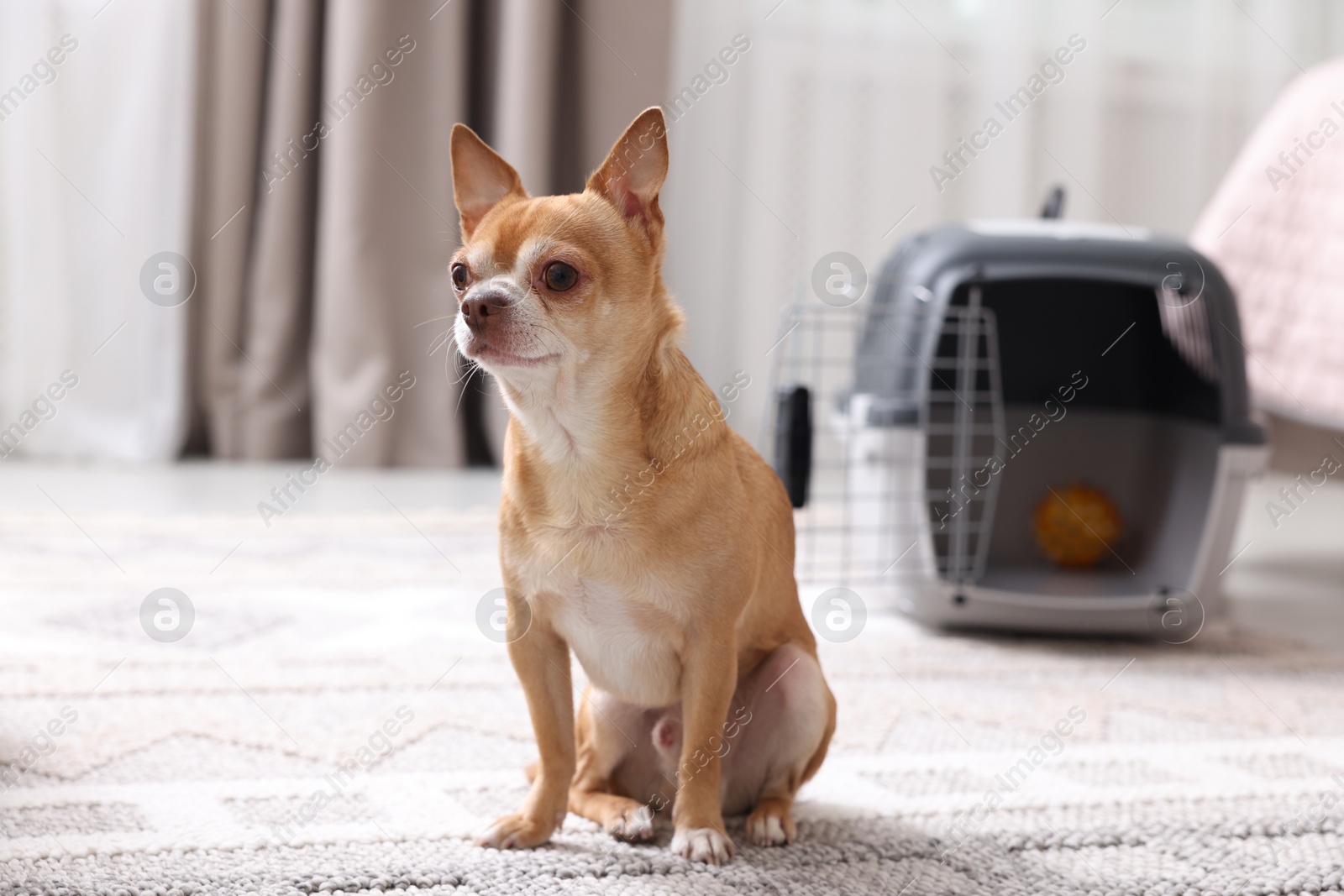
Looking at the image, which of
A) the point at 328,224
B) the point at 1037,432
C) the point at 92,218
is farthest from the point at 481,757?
the point at 92,218

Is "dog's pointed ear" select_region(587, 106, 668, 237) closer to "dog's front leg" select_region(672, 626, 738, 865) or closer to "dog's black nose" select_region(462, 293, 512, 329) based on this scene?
"dog's black nose" select_region(462, 293, 512, 329)

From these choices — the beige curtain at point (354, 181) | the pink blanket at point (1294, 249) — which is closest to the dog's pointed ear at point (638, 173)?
the pink blanket at point (1294, 249)

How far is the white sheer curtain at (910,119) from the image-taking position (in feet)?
11.1

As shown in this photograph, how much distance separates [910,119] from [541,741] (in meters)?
2.83

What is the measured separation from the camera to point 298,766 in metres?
1.24

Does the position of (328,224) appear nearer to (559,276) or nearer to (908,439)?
(908,439)

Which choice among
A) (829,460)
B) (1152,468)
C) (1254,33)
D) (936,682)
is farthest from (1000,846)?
(1254,33)

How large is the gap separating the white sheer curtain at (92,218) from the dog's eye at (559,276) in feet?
8.10

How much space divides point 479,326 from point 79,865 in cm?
55

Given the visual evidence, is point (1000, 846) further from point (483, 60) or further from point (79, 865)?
point (483, 60)

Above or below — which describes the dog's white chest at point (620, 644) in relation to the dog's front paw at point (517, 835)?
above

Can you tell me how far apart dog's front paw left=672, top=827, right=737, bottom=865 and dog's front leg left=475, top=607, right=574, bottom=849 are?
0.12 m

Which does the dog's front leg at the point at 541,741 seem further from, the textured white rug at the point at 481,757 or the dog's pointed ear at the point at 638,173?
the dog's pointed ear at the point at 638,173

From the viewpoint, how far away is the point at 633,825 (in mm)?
1071
